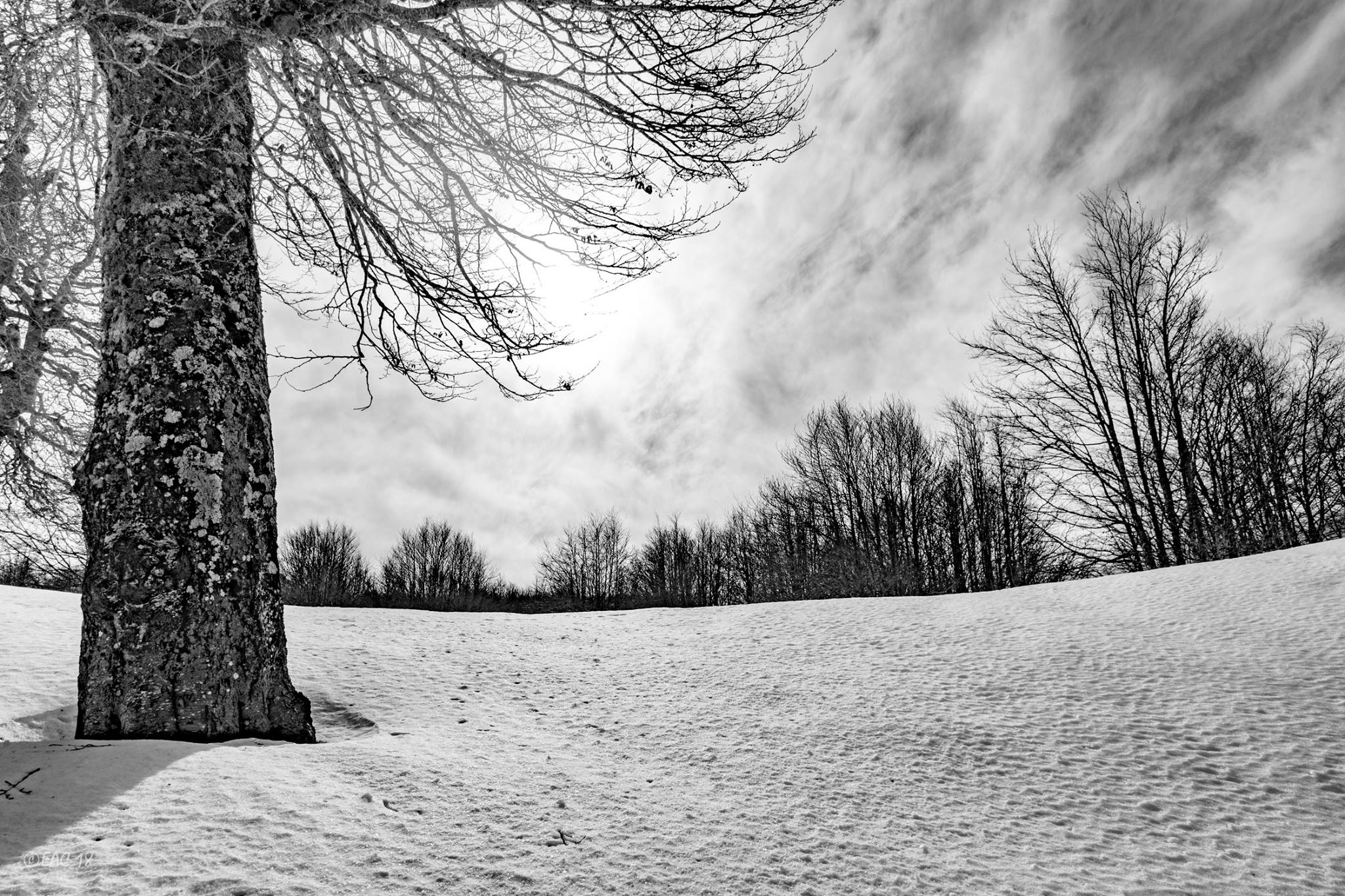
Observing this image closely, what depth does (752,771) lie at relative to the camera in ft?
8.57

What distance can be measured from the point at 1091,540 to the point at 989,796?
15.5 m

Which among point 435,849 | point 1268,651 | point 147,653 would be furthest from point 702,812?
point 1268,651

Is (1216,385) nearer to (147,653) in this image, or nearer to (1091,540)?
(1091,540)

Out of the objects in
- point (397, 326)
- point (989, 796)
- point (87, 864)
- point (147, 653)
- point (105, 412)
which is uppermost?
point (397, 326)

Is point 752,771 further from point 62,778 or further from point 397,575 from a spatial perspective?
point 397,575

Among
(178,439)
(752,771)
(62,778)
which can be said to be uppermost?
(178,439)

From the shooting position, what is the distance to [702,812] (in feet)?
7.26

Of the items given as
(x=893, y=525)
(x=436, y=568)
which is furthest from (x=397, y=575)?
(x=893, y=525)

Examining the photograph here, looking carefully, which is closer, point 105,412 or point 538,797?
point 538,797

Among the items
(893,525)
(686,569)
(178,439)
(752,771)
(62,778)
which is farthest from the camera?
(686,569)

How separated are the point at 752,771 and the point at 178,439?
2.92m

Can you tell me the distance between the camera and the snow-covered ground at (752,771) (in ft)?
5.78

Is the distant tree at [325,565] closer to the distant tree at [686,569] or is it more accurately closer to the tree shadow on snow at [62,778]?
the distant tree at [686,569]

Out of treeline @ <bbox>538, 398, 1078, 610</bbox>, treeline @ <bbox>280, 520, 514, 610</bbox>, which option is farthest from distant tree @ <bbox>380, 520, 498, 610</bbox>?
treeline @ <bbox>538, 398, 1078, 610</bbox>
